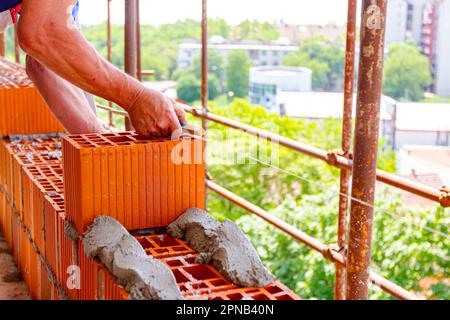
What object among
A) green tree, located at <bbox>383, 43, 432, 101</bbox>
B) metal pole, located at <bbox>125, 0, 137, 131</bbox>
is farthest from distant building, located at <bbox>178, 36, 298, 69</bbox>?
metal pole, located at <bbox>125, 0, 137, 131</bbox>

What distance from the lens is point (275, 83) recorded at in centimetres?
5938

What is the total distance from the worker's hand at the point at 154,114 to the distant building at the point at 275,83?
54725mm

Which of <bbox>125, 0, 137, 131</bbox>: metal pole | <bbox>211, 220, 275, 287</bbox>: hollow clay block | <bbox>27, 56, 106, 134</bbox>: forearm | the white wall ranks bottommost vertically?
the white wall

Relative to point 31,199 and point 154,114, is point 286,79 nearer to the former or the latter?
point 31,199

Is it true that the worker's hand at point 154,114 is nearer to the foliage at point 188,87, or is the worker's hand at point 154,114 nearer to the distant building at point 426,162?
the distant building at point 426,162

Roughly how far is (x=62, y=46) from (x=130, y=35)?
12.5 feet

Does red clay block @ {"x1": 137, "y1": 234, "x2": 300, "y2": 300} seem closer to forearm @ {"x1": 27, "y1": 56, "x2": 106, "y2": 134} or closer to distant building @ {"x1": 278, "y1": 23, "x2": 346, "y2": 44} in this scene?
forearm @ {"x1": 27, "y1": 56, "x2": 106, "y2": 134}

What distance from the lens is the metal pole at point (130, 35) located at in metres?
5.88

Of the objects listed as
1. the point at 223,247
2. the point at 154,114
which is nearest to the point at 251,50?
the point at 154,114

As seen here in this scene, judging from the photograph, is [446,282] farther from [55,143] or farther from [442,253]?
[55,143]

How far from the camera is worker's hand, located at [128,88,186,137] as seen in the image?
8.08ft

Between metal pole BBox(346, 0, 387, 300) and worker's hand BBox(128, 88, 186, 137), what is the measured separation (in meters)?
0.74

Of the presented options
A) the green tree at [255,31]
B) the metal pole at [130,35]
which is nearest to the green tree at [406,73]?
the green tree at [255,31]
